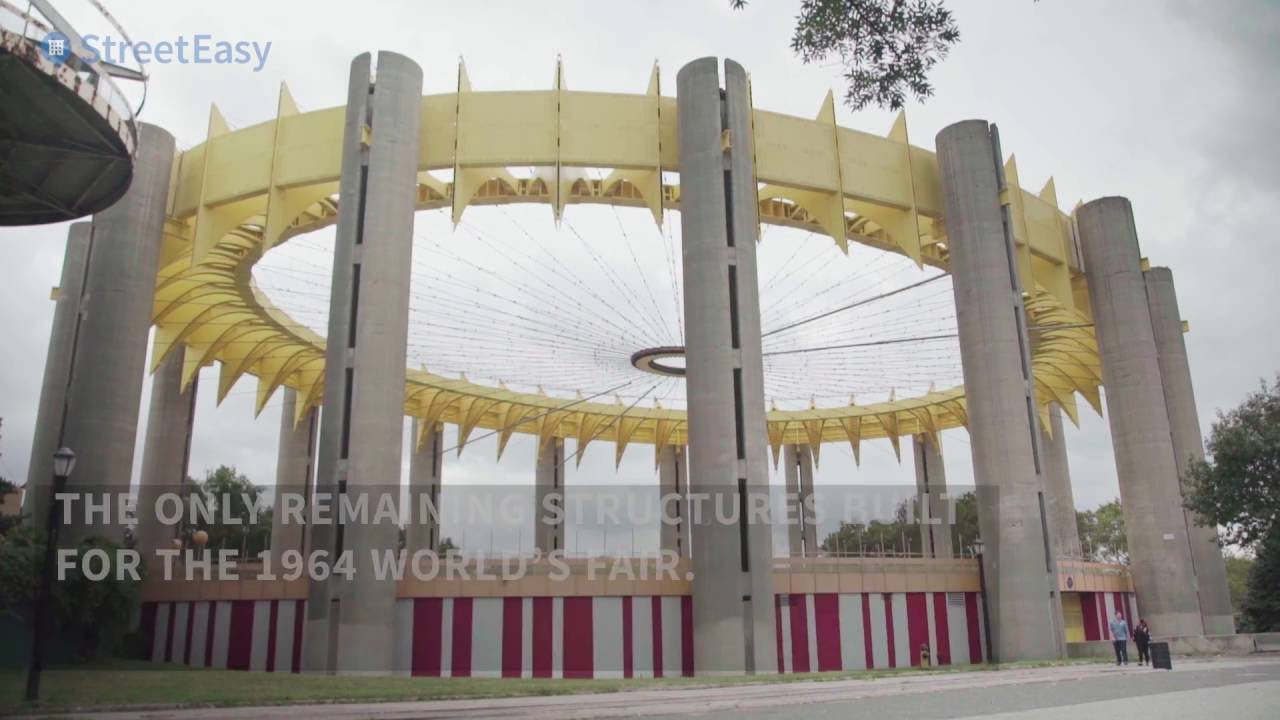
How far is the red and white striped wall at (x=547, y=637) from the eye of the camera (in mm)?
35531

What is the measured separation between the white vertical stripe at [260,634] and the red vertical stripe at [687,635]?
16520 millimetres

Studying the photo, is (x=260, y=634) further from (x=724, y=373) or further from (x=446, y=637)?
(x=724, y=373)

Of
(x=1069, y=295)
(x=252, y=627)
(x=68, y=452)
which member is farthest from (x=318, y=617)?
(x=1069, y=295)

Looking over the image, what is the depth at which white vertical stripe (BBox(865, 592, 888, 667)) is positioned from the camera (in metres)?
39.8

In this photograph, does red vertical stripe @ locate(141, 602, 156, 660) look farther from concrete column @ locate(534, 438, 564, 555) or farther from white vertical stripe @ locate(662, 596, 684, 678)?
concrete column @ locate(534, 438, 564, 555)

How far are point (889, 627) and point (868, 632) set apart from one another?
44.8 inches

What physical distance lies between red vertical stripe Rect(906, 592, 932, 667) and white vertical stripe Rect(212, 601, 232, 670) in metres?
28.2

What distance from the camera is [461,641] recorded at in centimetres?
3575

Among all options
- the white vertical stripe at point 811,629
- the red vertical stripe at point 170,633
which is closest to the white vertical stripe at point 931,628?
the white vertical stripe at point 811,629

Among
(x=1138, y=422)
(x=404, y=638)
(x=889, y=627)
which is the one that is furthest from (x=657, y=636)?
(x=1138, y=422)

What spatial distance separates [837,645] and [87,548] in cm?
2936

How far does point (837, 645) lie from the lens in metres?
39.1

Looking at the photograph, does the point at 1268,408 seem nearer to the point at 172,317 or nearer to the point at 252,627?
the point at 252,627

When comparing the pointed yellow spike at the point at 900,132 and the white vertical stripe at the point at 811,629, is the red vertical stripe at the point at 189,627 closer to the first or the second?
the white vertical stripe at the point at 811,629
